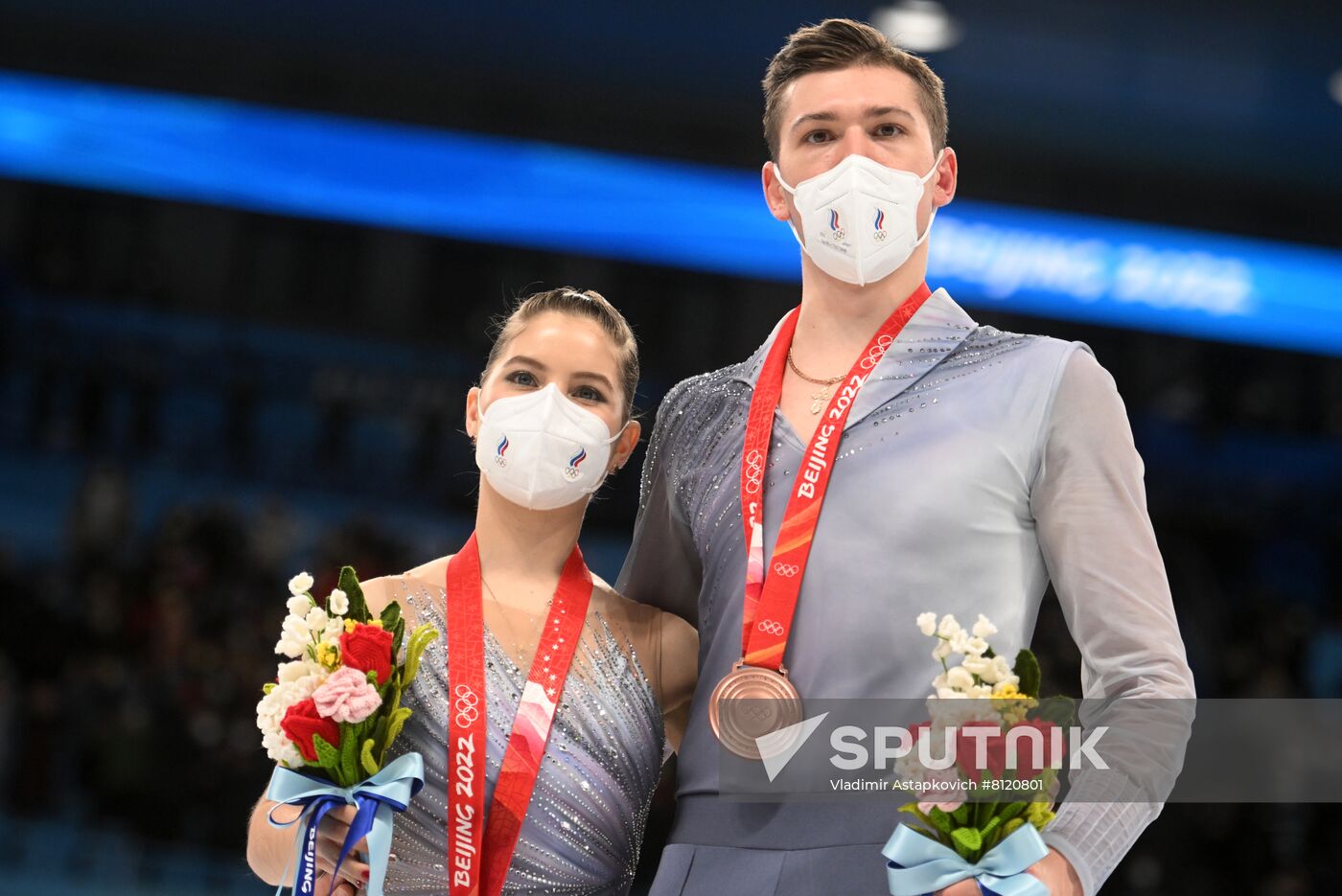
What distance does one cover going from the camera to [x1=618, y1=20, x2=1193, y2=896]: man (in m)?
2.24

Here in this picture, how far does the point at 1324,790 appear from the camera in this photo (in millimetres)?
8609

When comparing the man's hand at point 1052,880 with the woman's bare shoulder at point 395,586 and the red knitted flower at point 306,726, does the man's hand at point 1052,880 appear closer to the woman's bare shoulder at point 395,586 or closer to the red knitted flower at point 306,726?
the red knitted flower at point 306,726

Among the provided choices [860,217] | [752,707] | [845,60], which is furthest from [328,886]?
[845,60]

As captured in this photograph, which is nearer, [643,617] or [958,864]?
[958,864]

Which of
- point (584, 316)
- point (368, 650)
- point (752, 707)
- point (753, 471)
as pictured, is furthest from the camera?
point (584, 316)

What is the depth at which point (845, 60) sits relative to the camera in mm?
2625

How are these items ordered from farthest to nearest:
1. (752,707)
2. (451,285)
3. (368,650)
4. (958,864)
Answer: (451,285)
(368,650)
(752,707)
(958,864)

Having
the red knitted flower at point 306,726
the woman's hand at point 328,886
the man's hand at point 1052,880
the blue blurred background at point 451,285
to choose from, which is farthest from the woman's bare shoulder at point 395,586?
the blue blurred background at point 451,285

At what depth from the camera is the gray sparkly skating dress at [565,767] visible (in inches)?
102

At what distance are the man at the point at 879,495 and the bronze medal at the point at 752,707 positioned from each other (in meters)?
0.02

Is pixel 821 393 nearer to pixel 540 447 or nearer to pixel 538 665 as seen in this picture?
pixel 540 447

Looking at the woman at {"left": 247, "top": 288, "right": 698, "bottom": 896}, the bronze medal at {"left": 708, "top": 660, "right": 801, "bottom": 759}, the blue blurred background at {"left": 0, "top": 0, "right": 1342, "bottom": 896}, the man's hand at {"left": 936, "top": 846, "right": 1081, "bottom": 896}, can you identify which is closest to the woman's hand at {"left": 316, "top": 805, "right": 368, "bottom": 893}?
the woman at {"left": 247, "top": 288, "right": 698, "bottom": 896}

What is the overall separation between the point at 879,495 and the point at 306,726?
0.99m

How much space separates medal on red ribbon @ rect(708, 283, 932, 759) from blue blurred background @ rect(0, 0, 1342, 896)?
513 centimetres
